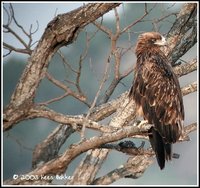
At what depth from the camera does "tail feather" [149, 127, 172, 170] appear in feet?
16.0

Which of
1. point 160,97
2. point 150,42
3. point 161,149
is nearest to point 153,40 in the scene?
point 150,42

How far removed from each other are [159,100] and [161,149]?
1.97ft

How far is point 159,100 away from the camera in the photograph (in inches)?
207

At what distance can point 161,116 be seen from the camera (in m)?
5.13

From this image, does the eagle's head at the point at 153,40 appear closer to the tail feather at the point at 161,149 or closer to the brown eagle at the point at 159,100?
the brown eagle at the point at 159,100

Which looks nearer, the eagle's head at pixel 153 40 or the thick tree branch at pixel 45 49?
the thick tree branch at pixel 45 49

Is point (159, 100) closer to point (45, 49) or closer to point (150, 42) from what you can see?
point (150, 42)

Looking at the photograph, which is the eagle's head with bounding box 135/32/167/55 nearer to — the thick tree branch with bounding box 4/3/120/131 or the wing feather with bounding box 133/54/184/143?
the wing feather with bounding box 133/54/184/143

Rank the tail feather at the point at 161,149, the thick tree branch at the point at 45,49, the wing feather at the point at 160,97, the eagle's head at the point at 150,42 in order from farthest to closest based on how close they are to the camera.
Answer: the eagle's head at the point at 150,42 < the wing feather at the point at 160,97 < the tail feather at the point at 161,149 < the thick tree branch at the point at 45,49

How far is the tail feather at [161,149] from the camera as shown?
488 centimetres

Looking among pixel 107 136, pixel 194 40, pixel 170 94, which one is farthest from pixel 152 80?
pixel 194 40

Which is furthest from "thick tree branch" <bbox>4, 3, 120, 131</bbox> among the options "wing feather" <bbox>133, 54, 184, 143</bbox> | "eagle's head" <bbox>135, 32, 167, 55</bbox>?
"eagle's head" <bbox>135, 32, 167, 55</bbox>

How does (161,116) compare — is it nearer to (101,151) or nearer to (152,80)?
(152,80)

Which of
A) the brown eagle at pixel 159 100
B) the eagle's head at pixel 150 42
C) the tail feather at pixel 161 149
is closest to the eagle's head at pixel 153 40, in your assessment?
the eagle's head at pixel 150 42
